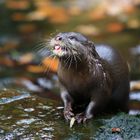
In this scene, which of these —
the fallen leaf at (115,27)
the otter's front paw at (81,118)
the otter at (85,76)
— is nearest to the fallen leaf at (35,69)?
the fallen leaf at (115,27)

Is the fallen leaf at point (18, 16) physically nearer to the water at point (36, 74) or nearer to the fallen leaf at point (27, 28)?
the water at point (36, 74)

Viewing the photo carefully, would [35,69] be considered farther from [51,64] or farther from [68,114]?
[68,114]

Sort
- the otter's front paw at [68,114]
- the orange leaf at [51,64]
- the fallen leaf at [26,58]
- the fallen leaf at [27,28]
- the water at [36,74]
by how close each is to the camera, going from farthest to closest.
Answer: the fallen leaf at [27,28], the fallen leaf at [26,58], the orange leaf at [51,64], the otter's front paw at [68,114], the water at [36,74]

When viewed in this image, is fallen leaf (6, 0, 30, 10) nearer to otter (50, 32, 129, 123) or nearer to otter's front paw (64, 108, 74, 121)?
otter (50, 32, 129, 123)

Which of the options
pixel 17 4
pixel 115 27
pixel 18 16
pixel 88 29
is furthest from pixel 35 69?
pixel 17 4

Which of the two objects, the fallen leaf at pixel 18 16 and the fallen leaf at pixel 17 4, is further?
the fallen leaf at pixel 17 4

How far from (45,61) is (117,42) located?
1.15 m

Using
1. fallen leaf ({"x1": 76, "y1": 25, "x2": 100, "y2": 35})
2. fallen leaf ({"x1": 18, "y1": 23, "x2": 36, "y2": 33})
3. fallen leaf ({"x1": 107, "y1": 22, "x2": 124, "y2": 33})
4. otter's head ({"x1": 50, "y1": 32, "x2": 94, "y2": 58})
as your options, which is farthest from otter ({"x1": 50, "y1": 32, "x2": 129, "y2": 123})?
fallen leaf ({"x1": 18, "y1": 23, "x2": 36, "y2": 33})

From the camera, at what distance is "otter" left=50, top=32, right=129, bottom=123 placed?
11.6 ft

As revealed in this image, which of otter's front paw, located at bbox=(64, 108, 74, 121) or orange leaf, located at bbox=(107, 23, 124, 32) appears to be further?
orange leaf, located at bbox=(107, 23, 124, 32)

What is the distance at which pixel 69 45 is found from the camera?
350 centimetres

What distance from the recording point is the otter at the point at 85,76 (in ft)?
11.6

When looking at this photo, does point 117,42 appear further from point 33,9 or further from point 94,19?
point 33,9

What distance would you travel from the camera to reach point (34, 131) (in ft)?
11.0
